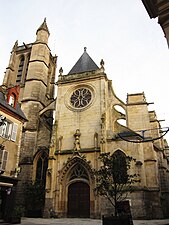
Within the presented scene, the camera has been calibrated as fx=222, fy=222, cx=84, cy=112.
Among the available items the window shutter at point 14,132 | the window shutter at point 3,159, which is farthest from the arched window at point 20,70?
the window shutter at point 3,159

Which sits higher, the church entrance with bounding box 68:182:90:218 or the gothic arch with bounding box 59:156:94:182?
the gothic arch with bounding box 59:156:94:182

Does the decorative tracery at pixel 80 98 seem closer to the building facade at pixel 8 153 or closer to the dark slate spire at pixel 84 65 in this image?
the dark slate spire at pixel 84 65

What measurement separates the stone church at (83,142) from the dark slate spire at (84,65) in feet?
0.34

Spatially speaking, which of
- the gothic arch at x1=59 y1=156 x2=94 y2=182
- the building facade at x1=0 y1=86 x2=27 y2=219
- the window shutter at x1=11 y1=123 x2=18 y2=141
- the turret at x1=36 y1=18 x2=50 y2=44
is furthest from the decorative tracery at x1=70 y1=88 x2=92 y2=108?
the turret at x1=36 y1=18 x2=50 y2=44

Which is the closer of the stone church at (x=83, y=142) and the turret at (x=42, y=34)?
the stone church at (x=83, y=142)

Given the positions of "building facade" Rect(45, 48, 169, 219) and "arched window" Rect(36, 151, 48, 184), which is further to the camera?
"arched window" Rect(36, 151, 48, 184)

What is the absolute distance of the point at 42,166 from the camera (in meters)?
18.5

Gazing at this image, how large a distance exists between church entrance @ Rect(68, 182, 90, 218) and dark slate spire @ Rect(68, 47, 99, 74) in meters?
11.1

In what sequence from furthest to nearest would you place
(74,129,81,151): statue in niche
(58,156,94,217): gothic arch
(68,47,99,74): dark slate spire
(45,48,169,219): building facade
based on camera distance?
(68,47,99,74): dark slate spire < (74,129,81,151): statue in niche < (58,156,94,217): gothic arch < (45,48,169,219): building facade

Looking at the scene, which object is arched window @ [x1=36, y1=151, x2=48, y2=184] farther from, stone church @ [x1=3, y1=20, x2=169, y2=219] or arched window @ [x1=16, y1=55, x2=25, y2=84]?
arched window @ [x1=16, y1=55, x2=25, y2=84]

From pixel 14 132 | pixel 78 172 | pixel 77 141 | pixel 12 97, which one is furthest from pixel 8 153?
pixel 78 172

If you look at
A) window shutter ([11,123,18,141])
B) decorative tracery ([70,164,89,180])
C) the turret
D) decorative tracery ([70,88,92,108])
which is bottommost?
decorative tracery ([70,164,89,180])

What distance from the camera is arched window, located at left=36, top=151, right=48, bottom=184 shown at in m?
18.1

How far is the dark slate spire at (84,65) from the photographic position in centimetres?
2233
